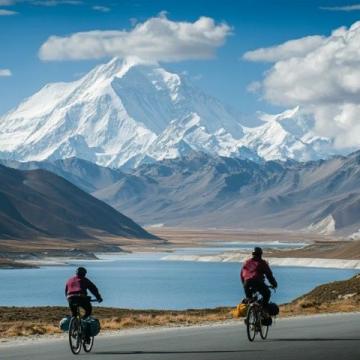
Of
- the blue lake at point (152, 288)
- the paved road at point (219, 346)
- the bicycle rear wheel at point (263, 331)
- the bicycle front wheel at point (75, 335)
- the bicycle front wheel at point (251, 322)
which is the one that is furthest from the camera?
the blue lake at point (152, 288)

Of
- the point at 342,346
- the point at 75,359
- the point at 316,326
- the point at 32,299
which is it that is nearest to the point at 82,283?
the point at 75,359

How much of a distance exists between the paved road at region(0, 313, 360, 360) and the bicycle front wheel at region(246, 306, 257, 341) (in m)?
0.23

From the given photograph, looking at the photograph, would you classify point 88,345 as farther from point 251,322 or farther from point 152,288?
point 152,288

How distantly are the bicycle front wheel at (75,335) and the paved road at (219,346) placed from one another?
0.26 metres

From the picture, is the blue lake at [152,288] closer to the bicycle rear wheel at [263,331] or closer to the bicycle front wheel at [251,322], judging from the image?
the bicycle rear wheel at [263,331]

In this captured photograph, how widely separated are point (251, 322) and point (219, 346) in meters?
1.30

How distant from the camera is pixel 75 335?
26.8 m

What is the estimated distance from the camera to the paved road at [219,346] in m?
25.2

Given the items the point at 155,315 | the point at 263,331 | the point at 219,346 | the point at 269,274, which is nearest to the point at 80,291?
the point at 219,346

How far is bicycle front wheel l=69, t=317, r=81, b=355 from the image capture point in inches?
1045

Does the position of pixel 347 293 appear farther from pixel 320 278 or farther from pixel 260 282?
pixel 320 278

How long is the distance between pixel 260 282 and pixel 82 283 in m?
4.97

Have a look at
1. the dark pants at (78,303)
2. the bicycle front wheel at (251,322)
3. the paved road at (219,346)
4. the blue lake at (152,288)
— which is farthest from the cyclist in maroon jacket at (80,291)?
the blue lake at (152,288)

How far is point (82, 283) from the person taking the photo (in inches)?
1079
